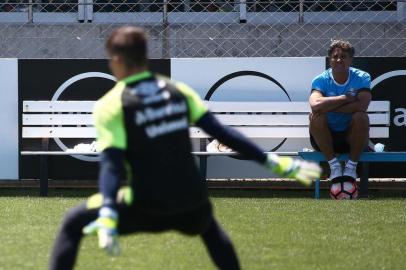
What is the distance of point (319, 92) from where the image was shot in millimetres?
10055

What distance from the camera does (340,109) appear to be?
32.6 ft

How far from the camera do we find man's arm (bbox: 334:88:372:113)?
995cm

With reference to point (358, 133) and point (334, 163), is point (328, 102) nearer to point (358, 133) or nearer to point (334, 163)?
point (358, 133)

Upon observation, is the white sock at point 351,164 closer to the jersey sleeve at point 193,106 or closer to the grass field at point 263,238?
the grass field at point 263,238

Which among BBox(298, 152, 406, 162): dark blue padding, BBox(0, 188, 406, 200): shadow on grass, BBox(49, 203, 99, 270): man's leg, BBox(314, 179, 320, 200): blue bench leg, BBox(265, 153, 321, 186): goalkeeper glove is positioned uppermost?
BBox(265, 153, 321, 186): goalkeeper glove

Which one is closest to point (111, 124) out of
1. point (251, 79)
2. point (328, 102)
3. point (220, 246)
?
point (220, 246)

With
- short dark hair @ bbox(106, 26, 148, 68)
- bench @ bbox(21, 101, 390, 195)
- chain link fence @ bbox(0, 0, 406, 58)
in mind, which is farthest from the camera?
chain link fence @ bbox(0, 0, 406, 58)

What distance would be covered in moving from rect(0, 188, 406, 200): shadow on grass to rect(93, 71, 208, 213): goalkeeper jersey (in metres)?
5.95

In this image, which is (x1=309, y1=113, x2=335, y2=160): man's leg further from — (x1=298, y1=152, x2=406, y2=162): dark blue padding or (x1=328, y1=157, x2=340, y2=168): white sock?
(x1=298, y1=152, x2=406, y2=162): dark blue padding

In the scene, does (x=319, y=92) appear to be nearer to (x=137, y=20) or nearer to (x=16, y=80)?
(x=16, y=80)

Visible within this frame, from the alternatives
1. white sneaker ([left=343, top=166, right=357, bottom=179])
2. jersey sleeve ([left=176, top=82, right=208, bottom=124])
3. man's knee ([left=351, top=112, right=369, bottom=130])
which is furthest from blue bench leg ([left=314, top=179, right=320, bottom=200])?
jersey sleeve ([left=176, top=82, right=208, bottom=124])

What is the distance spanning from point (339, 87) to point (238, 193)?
1.64 meters

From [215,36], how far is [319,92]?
371 cm

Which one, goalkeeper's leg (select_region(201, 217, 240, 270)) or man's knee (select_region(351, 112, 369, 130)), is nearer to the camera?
goalkeeper's leg (select_region(201, 217, 240, 270))
